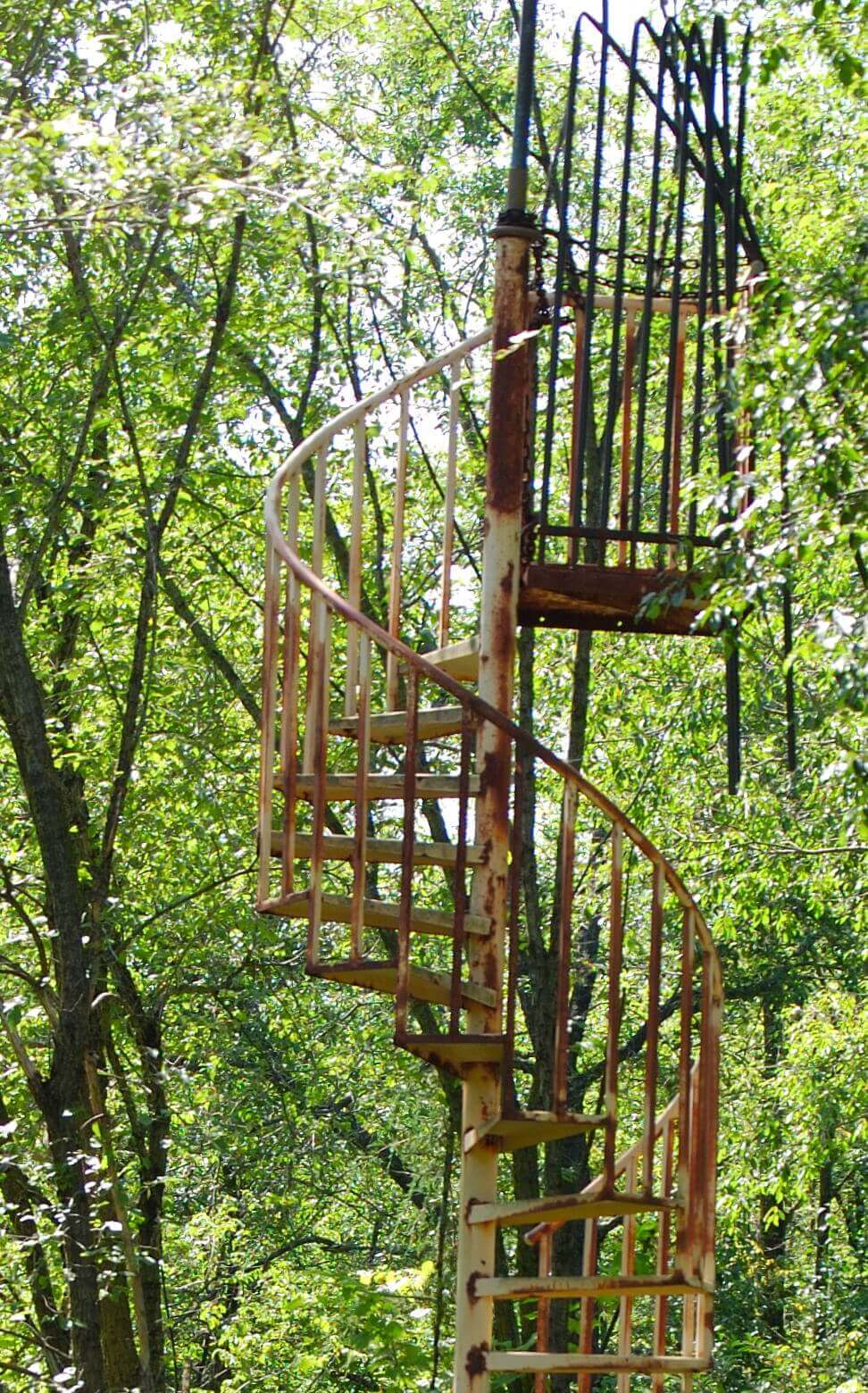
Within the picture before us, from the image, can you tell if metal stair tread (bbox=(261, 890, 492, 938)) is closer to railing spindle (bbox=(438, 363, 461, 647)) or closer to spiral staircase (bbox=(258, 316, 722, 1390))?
spiral staircase (bbox=(258, 316, 722, 1390))

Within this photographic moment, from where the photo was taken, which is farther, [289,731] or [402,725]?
[402,725]

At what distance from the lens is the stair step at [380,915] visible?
15.0 feet

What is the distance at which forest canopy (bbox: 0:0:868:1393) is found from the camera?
648cm

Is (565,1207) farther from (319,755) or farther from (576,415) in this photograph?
(576,415)

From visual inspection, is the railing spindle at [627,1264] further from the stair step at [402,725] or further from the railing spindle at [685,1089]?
the stair step at [402,725]

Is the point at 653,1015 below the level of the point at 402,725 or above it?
below

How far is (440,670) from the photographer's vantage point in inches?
177

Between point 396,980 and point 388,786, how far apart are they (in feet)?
1.54

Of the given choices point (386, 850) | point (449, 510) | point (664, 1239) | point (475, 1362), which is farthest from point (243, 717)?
point (475, 1362)

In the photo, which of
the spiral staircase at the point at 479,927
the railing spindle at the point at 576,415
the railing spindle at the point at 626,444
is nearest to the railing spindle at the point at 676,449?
the railing spindle at the point at 626,444

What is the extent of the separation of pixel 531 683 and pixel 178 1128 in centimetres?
344

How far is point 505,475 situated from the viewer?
482 cm

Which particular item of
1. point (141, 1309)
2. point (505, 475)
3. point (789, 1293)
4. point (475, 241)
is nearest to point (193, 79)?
point (475, 241)

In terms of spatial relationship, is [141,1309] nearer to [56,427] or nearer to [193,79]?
[56,427]
